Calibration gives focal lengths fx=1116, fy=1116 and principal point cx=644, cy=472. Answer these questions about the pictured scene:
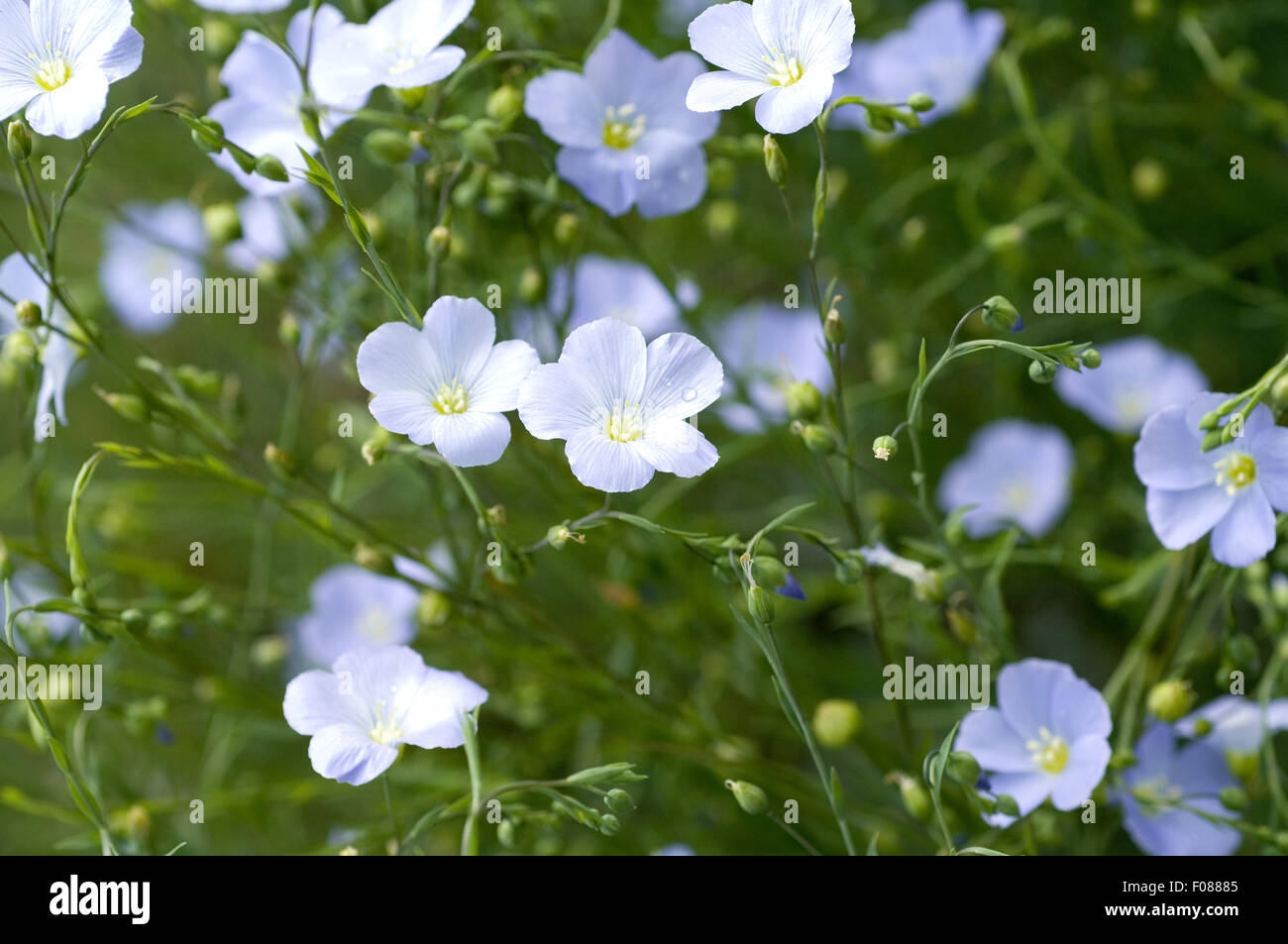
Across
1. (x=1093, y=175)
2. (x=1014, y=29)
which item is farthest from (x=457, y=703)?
(x=1093, y=175)

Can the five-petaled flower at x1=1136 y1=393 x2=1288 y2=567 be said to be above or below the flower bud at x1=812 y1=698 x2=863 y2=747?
above

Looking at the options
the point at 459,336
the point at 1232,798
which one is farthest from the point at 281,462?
the point at 1232,798

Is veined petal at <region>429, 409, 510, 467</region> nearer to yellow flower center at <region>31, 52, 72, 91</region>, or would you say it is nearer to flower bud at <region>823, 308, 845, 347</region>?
flower bud at <region>823, 308, 845, 347</region>

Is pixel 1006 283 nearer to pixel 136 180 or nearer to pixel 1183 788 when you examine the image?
pixel 1183 788

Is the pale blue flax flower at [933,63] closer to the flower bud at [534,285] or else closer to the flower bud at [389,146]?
the flower bud at [534,285]

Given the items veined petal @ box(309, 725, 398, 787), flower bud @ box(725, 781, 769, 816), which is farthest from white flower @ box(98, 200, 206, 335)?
flower bud @ box(725, 781, 769, 816)

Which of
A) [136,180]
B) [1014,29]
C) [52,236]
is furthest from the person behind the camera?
[136,180]
